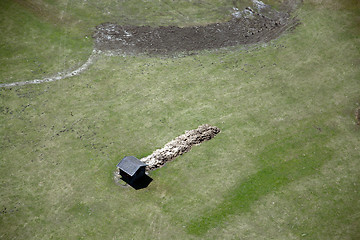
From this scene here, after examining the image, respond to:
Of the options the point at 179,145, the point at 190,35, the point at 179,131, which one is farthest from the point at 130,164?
the point at 190,35

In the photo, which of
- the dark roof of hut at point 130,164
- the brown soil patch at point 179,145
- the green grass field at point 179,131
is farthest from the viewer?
the brown soil patch at point 179,145

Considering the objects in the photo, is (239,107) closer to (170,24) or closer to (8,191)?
(170,24)

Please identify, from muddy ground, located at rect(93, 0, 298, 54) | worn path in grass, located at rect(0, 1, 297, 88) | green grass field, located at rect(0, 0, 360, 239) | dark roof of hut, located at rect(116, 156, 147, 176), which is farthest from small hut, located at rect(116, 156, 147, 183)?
muddy ground, located at rect(93, 0, 298, 54)

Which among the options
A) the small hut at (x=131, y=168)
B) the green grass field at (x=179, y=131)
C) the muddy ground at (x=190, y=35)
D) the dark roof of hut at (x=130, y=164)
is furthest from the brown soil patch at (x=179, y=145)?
the muddy ground at (x=190, y=35)

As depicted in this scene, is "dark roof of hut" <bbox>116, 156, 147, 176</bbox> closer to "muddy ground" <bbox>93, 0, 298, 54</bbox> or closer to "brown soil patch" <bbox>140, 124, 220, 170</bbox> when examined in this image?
"brown soil patch" <bbox>140, 124, 220, 170</bbox>

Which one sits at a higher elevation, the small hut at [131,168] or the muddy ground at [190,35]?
the muddy ground at [190,35]

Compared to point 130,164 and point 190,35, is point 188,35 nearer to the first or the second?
point 190,35

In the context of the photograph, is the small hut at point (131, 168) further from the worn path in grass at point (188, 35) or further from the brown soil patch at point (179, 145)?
the worn path in grass at point (188, 35)
